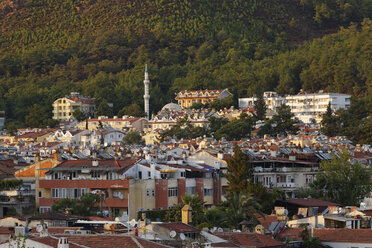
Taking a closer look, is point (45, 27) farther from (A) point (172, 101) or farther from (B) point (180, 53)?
(A) point (172, 101)

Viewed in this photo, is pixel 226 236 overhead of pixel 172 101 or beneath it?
beneath

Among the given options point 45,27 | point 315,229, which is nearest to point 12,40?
point 45,27

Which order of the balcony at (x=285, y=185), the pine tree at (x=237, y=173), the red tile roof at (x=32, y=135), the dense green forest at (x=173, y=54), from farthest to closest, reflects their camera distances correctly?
1. the dense green forest at (x=173, y=54)
2. the red tile roof at (x=32, y=135)
3. the balcony at (x=285, y=185)
4. the pine tree at (x=237, y=173)

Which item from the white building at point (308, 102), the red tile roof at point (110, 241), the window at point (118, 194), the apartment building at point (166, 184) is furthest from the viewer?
the white building at point (308, 102)

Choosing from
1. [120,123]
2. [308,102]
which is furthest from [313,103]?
[120,123]

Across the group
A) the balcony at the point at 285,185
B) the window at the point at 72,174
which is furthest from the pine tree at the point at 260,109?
the window at the point at 72,174

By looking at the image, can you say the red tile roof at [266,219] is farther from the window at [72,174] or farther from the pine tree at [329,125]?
the pine tree at [329,125]

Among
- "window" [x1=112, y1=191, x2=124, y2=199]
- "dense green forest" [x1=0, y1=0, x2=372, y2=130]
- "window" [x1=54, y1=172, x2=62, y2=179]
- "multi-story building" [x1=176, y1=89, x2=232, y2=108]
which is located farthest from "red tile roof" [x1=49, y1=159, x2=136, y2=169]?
"multi-story building" [x1=176, y1=89, x2=232, y2=108]

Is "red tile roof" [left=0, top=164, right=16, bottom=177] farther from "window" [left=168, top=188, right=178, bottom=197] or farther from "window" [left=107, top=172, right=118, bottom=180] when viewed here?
"window" [left=168, top=188, right=178, bottom=197]
